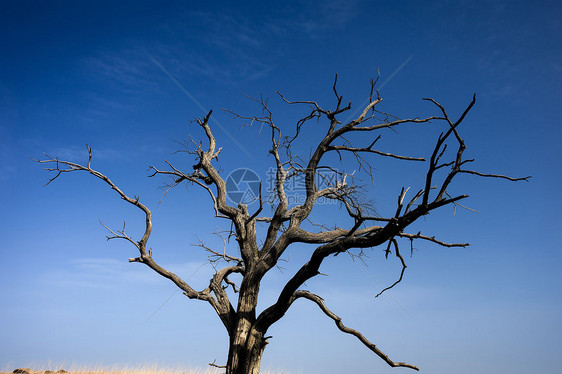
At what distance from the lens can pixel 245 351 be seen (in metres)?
6.74

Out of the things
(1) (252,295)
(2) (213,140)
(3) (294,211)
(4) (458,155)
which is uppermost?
(2) (213,140)

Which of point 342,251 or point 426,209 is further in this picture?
point 342,251

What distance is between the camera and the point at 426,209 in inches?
201

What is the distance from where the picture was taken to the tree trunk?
263 inches

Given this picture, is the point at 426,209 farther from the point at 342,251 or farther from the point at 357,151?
the point at 357,151

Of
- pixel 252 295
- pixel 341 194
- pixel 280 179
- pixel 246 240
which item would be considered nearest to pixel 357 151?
pixel 341 194

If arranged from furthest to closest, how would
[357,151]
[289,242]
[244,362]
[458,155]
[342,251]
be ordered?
[357,151], [289,242], [244,362], [342,251], [458,155]

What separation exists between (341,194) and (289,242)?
1.74 metres

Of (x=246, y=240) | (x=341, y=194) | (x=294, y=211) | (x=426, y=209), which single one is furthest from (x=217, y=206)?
(x=426, y=209)

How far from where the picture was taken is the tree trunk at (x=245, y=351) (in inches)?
263

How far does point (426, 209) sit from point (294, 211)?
123 inches

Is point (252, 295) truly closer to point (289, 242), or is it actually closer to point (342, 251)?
point (289, 242)

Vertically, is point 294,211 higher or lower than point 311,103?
lower

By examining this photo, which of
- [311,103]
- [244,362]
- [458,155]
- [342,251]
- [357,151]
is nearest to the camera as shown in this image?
[458,155]
